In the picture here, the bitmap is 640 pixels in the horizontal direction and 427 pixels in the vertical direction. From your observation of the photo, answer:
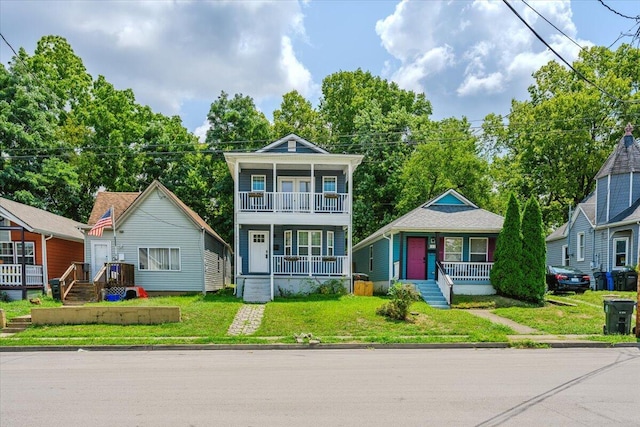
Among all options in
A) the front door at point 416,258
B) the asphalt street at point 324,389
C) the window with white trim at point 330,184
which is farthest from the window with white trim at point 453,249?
the asphalt street at point 324,389

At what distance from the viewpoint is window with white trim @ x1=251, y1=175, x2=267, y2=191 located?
21.9m

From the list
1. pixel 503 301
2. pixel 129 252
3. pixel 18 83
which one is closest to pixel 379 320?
pixel 503 301

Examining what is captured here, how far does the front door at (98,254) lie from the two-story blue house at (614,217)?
2718cm

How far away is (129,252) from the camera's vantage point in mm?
20625

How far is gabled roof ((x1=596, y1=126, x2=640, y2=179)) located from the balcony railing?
16.2 meters

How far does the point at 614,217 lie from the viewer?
23000mm

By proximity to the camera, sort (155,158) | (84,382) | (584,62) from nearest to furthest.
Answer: (84,382) < (155,158) < (584,62)

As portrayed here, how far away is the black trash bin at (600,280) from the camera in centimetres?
2179

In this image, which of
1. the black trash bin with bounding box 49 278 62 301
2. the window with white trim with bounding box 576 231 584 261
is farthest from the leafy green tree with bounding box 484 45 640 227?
the black trash bin with bounding box 49 278 62 301

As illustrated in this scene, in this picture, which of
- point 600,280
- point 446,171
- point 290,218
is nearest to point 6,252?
point 290,218

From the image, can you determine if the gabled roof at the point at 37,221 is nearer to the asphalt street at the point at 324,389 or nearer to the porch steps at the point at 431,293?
the asphalt street at the point at 324,389

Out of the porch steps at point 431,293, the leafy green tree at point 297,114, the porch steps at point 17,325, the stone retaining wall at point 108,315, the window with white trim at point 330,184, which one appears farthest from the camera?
the leafy green tree at point 297,114

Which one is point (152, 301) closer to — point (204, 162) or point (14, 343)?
point (14, 343)

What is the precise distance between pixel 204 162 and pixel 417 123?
18517mm
